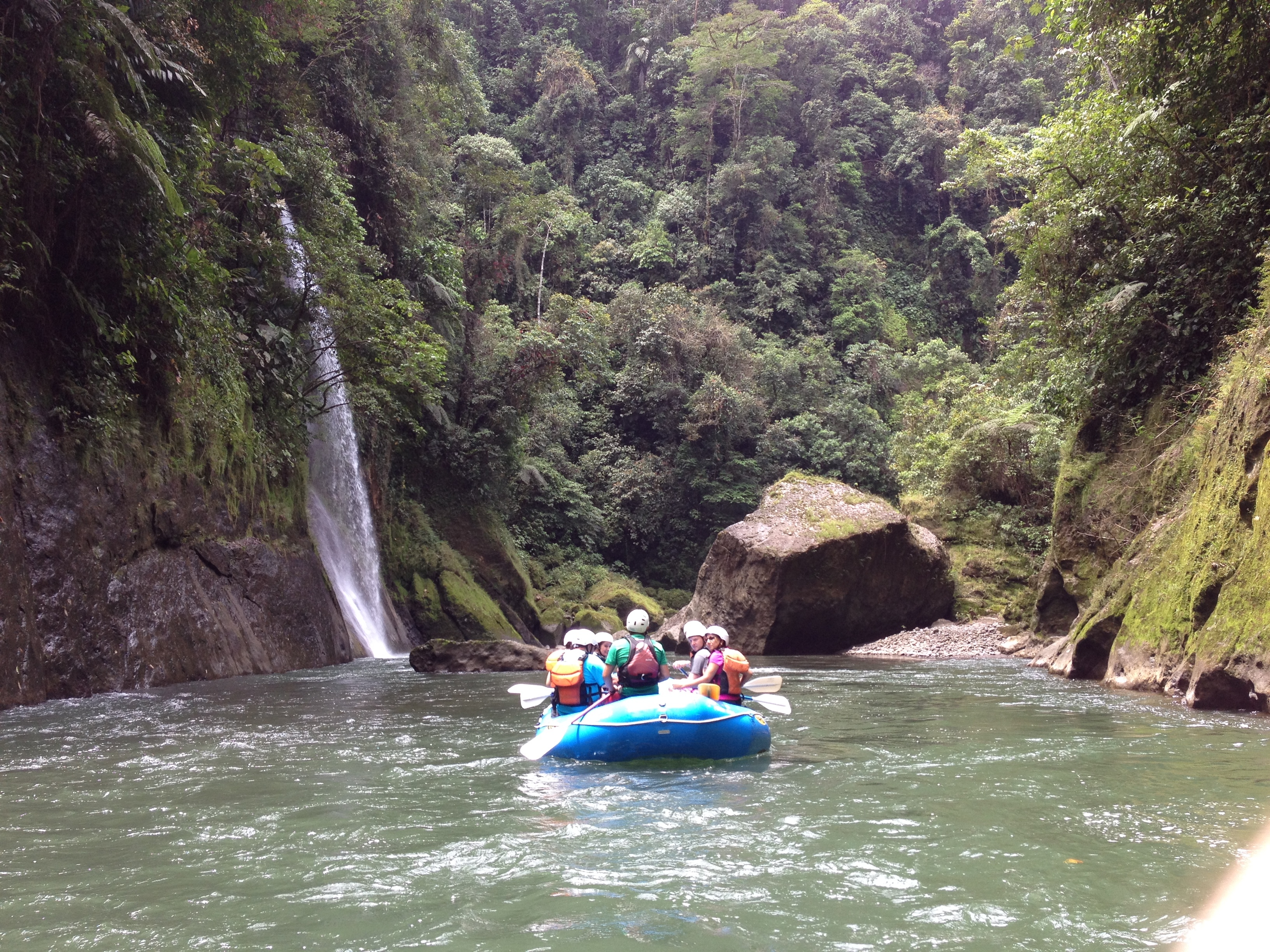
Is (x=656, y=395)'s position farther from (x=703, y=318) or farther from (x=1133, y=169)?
(x=1133, y=169)

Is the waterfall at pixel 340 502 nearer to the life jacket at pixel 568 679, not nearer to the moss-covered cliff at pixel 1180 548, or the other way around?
the life jacket at pixel 568 679

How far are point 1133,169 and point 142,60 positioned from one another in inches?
463

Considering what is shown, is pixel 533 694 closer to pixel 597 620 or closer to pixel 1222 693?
pixel 1222 693

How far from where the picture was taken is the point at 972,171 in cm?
2077

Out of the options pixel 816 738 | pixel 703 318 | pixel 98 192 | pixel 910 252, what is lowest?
pixel 816 738

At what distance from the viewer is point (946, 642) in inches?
659

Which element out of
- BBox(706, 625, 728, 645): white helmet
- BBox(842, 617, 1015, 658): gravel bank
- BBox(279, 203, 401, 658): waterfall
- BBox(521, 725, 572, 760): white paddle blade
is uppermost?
BBox(279, 203, 401, 658): waterfall

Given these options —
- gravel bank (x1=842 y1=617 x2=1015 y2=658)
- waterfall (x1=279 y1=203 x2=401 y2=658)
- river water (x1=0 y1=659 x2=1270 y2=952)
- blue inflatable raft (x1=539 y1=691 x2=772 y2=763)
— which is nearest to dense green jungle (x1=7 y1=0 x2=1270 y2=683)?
waterfall (x1=279 y1=203 x2=401 y2=658)

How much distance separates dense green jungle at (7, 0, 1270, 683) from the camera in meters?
9.74

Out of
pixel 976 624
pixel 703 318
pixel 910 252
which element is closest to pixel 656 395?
pixel 703 318

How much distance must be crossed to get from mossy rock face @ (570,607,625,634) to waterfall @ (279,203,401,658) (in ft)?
18.3

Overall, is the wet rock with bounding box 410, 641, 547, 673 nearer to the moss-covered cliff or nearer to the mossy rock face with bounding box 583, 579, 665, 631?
the moss-covered cliff

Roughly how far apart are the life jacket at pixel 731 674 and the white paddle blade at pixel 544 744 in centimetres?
147

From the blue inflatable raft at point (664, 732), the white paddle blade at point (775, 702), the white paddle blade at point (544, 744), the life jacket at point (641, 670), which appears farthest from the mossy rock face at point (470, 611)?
the blue inflatable raft at point (664, 732)
